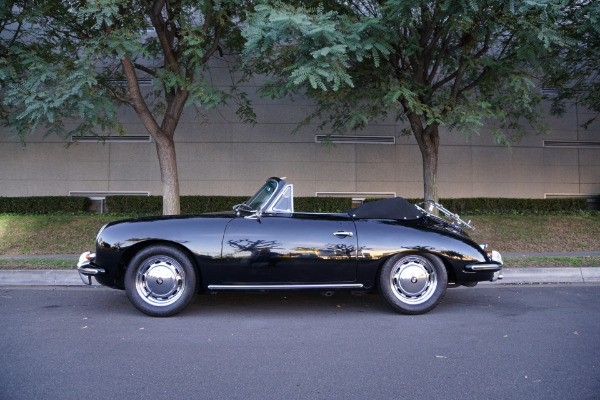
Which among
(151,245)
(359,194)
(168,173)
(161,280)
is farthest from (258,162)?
(161,280)

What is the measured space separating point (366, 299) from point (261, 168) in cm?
937

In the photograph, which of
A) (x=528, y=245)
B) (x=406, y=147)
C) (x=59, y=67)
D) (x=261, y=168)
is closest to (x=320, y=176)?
(x=261, y=168)

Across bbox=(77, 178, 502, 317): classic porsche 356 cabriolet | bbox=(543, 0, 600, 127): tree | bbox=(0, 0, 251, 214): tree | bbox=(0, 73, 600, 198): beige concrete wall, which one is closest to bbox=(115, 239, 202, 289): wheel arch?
bbox=(77, 178, 502, 317): classic porsche 356 cabriolet

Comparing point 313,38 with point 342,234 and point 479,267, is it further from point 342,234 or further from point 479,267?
point 479,267

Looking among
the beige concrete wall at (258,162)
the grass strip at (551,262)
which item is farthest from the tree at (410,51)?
the beige concrete wall at (258,162)

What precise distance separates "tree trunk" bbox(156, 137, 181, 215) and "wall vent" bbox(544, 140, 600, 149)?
12.3 m

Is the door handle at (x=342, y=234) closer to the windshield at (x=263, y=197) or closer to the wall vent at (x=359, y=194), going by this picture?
the windshield at (x=263, y=197)

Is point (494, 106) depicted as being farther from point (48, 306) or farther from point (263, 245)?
point (48, 306)

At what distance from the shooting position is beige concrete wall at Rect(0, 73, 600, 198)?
14.6 metres

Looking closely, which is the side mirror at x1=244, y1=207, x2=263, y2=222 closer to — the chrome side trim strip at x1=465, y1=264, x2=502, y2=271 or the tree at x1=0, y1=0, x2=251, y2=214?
the chrome side trim strip at x1=465, y1=264, x2=502, y2=271

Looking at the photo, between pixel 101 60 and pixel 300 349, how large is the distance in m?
7.08

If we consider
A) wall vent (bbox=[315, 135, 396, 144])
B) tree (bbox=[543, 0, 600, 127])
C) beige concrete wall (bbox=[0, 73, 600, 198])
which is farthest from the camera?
wall vent (bbox=[315, 135, 396, 144])

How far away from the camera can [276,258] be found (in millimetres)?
4758

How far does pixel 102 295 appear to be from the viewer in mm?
6055
